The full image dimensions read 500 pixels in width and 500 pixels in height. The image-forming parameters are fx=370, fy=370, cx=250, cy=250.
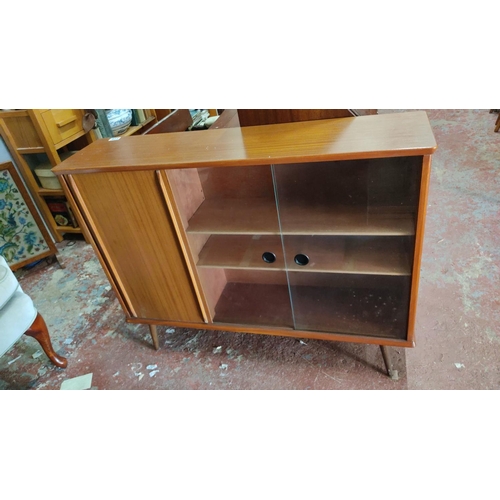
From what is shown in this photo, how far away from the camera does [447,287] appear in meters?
1.61

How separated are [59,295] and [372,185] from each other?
1691 millimetres

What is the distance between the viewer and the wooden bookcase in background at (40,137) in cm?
193

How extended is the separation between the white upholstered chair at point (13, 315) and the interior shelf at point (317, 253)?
0.70 meters

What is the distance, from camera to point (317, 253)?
49.3 inches

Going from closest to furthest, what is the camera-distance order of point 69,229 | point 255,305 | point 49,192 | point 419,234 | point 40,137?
point 419,234 < point 255,305 < point 40,137 < point 49,192 < point 69,229

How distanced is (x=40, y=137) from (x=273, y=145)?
1.53 meters

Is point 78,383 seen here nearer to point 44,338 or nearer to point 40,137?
point 44,338

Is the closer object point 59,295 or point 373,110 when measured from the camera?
point 373,110

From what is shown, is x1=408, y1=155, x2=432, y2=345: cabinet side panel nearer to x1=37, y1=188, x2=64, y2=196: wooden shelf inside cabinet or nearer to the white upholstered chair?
the white upholstered chair

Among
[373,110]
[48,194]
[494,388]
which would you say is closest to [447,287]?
[494,388]

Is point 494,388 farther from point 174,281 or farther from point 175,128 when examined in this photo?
point 175,128

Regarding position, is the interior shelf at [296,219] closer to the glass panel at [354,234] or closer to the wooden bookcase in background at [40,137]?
the glass panel at [354,234]

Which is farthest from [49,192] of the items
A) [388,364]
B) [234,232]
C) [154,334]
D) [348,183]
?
[388,364]

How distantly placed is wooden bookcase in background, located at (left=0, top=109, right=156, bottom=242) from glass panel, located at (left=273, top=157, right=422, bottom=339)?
139cm
